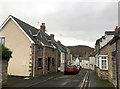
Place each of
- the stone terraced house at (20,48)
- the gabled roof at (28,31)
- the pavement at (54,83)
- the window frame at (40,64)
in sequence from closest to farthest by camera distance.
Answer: the pavement at (54,83) < the stone terraced house at (20,48) < the gabled roof at (28,31) < the window frame at (40,64)

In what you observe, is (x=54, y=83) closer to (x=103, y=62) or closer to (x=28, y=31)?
(x=103, y=62)

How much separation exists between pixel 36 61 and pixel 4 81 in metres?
7.58

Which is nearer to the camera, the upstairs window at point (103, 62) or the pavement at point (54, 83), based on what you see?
the pavement at point (54, 83)

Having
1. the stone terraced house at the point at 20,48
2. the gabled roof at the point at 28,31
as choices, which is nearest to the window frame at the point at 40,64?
the stone terraced house at the point at 20,48

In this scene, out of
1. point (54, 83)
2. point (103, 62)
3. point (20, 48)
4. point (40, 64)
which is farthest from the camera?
point (40, 64)

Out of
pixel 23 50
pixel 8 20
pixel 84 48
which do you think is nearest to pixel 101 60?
pixel 23 50

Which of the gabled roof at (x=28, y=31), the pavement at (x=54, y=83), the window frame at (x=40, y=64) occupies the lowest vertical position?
the pavement at (x=54, y=83)

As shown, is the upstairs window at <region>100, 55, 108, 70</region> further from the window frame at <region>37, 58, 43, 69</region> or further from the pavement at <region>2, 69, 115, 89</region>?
the window frame at <region>37, 58, 43, 69</region>

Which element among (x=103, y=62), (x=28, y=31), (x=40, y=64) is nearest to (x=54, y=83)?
(x=103, y=62)

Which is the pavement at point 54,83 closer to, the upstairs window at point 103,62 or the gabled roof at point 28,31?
the upstairs window at point 103,62

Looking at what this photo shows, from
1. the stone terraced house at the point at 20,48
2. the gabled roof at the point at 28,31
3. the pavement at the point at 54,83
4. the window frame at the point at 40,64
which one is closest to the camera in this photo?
the pavement at the point at 54,83

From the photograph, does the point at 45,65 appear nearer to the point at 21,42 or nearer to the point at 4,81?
the point at 21,42

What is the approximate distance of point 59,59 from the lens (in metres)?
28.4

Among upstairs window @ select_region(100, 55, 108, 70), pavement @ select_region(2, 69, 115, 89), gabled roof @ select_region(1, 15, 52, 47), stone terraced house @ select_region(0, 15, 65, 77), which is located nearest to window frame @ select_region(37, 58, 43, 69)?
stone terraced house @ select_region(0, 15, 65, 77)
